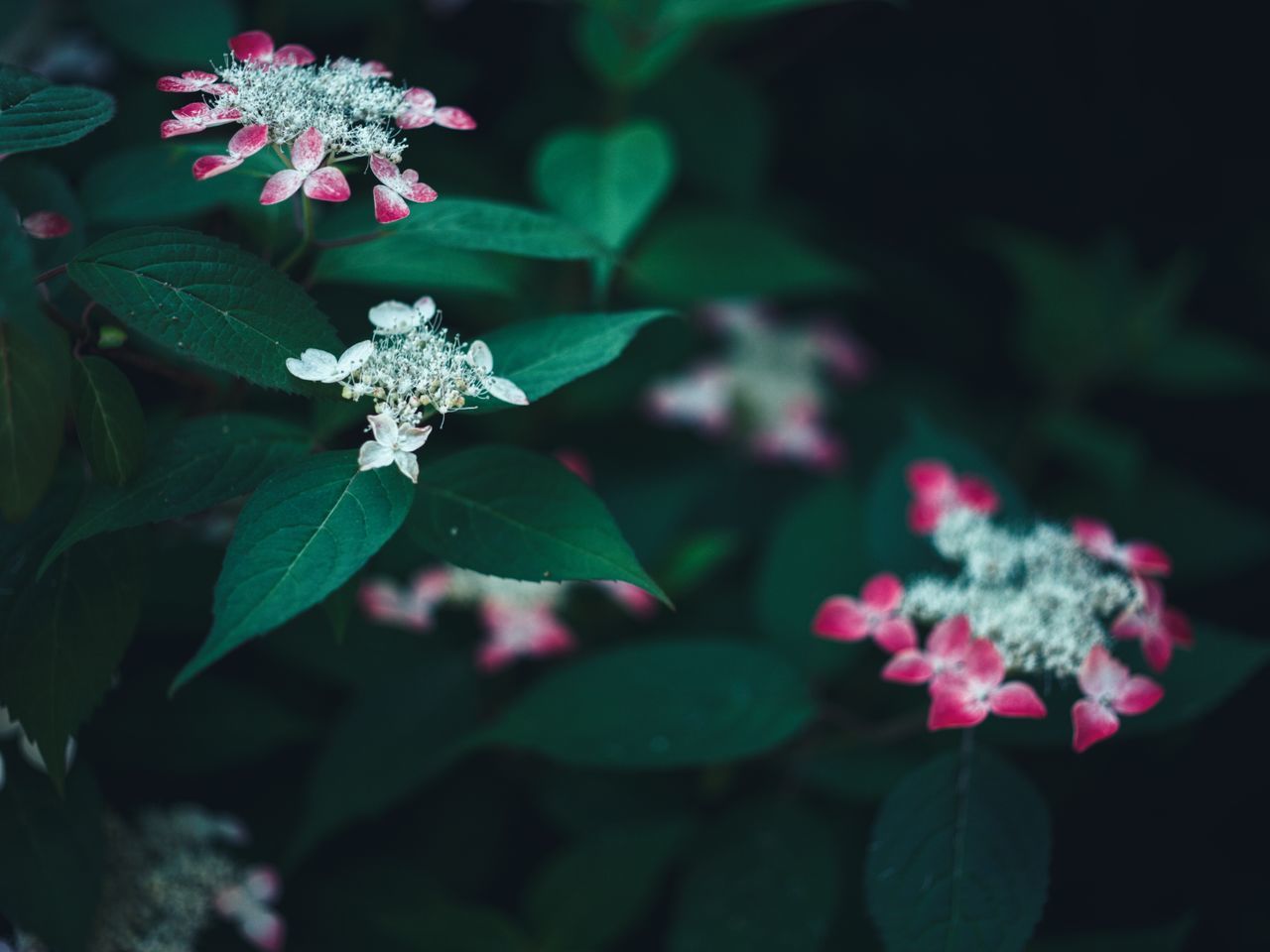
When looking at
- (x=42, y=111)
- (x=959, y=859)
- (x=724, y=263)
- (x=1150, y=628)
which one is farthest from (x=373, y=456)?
(x=724, y=263)

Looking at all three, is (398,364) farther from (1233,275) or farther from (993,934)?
(1233,275)

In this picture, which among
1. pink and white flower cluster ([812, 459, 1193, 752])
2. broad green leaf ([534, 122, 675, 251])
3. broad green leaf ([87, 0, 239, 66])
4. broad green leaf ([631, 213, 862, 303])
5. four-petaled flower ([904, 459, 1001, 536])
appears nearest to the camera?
pink and white flower cluster ([812, 459, 1193, 752])

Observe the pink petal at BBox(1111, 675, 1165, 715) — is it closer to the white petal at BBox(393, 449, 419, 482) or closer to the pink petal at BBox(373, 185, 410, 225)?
the white petal at BBox(393, 449, 419, 482)

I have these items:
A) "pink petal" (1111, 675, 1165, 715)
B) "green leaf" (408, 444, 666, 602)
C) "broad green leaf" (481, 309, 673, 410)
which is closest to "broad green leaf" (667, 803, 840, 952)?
"pink petal" (1111, 675, 1165, 715)

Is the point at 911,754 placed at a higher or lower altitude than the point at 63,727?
lower

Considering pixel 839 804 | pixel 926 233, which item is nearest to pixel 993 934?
pixel 839 804

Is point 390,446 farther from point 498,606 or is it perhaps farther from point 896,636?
point 498,606
